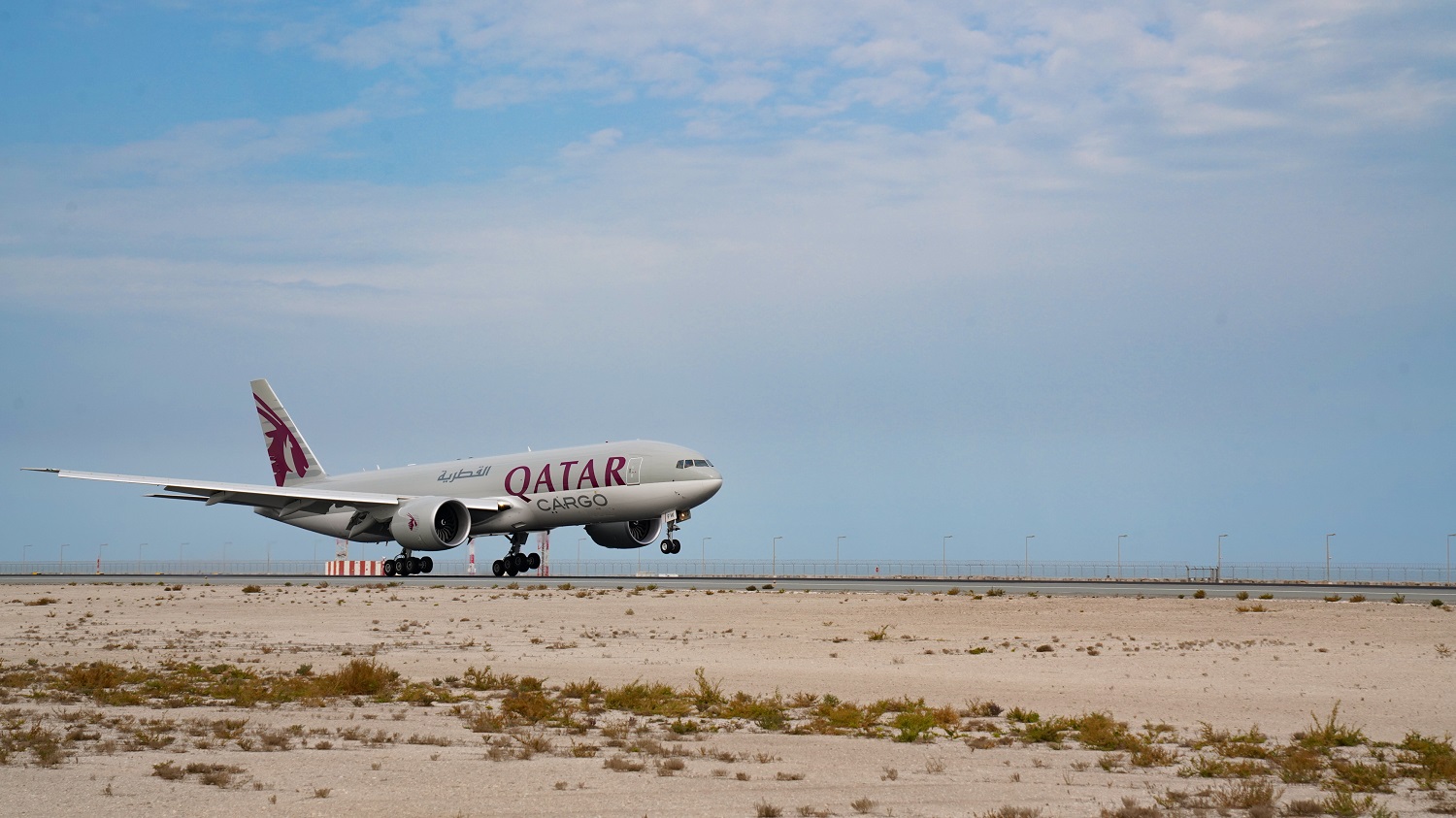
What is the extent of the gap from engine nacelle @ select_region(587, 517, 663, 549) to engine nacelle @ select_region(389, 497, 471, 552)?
5.80m

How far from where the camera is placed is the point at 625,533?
193 feet

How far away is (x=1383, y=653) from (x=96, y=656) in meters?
27.4

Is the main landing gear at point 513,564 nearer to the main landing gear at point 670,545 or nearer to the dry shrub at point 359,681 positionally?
the main landing gear at point 670,545

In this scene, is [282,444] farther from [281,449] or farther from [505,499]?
[505,499]

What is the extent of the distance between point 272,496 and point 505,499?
11.3m

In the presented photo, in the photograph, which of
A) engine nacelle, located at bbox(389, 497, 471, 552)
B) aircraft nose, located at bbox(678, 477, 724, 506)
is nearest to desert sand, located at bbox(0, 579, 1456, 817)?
aircraft nose, located at bbox(678, 477, 724, 506)

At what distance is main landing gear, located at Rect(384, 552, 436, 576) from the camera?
2456 inches

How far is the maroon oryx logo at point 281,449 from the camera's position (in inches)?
2815

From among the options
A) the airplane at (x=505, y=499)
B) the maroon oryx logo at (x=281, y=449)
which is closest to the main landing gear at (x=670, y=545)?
the airplane at (x=505, y=499)

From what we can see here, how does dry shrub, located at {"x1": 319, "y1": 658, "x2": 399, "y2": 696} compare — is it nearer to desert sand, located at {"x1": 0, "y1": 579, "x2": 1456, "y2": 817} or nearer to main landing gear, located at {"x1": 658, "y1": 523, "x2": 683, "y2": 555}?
desert sand, located at {"x1": 0, "y1": 579, "x2": 1456, "y2": 817}

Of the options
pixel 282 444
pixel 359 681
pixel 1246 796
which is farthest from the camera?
pixel 282 444

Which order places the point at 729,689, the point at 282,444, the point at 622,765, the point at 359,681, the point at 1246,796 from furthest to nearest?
the point at 282,444 < the point at 729,689 < the point at 359,681 < the point at 622,765 < the point at 1246,796

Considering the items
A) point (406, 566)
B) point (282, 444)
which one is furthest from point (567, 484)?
point (282, 444)

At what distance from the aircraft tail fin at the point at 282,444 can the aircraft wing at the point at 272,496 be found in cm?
794
